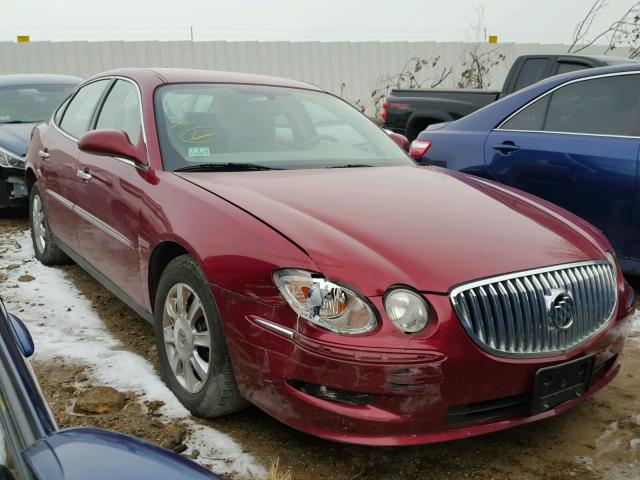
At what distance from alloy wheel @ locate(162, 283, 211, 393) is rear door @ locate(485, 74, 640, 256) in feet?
9.07

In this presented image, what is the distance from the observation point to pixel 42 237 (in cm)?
542

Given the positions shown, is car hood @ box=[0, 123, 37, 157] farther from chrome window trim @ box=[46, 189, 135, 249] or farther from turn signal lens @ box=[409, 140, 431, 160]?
turn signal lens @ box=[409, 140, 431, 160]

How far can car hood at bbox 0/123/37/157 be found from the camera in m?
7.05

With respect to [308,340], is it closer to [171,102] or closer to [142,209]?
[142,209]

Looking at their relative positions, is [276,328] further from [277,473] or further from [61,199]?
[61,199]

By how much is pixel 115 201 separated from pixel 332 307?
5.70ft

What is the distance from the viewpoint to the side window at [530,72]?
25.4 ft

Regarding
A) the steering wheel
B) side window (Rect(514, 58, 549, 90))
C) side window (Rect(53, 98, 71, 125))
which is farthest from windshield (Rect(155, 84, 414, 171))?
side window (Rect(514, 58, 549, 90))

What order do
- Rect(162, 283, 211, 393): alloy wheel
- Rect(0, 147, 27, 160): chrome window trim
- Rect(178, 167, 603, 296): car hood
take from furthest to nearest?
Rect(0, 147, 27, 160): chrome window trim, Rect(162, 283, 211, 393): alloy wheel, Rect(178, 167, 603, 296): car hood

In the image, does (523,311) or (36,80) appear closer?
(523,311)

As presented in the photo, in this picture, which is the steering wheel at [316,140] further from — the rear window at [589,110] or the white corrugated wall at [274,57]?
the white corrugated wall at [274,57]

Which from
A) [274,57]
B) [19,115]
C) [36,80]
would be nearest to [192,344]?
[19,115]

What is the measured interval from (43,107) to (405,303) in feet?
22.9

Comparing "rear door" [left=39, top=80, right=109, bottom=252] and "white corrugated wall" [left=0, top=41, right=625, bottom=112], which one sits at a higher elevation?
"white corrugated wall" [left=0, top=41, right=625, bottom=112]
